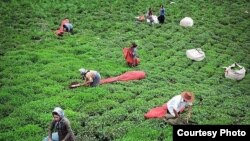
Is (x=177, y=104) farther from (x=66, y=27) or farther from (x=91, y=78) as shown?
(x=66, y=27)

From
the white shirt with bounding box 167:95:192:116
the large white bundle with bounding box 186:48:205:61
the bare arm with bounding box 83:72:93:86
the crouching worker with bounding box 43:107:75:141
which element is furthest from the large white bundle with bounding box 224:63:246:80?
the crouching worker with bounding box 43:107:75:141

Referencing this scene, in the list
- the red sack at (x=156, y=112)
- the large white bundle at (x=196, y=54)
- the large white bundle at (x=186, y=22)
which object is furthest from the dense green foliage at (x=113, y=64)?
the large white bundle at (x=186, y=22)

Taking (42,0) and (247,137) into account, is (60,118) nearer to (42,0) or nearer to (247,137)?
(247,137)

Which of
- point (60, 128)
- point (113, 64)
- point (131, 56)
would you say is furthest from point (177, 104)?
point (113, 64)

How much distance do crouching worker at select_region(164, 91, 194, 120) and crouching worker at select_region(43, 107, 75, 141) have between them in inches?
210

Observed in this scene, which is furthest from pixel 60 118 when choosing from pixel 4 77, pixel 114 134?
pixel 4 77

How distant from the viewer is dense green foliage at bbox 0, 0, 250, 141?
17.0 m

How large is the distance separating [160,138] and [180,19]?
24.6 m

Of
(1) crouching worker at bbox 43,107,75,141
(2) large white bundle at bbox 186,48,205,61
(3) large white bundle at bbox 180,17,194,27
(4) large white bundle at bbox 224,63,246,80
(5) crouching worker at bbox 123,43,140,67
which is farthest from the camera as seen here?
(3) large white bundle at bbox 180,17,194,27

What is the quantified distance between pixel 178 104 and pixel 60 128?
6.12 metres

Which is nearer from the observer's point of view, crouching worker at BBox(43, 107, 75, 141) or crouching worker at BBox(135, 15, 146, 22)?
crouching worker at BBox(43, 107, 75, 141)

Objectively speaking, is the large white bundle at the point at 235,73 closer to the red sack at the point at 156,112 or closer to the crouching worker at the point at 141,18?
the red sack at the point at 156,112

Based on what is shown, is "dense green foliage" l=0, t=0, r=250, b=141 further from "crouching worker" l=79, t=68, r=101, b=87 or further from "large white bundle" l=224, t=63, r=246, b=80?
"crouching worker" l=79, t=68, r=101, b=87

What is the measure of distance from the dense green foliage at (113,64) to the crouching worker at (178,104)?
0.64 meters
